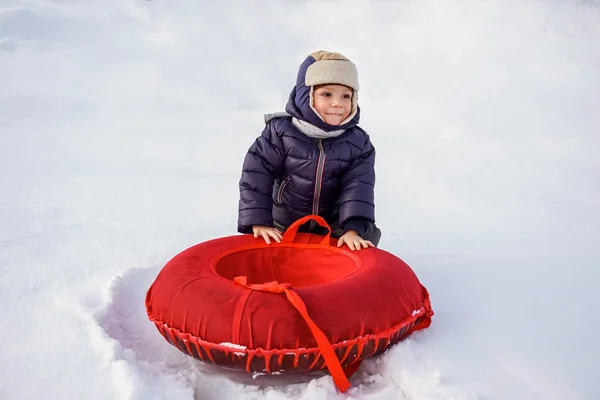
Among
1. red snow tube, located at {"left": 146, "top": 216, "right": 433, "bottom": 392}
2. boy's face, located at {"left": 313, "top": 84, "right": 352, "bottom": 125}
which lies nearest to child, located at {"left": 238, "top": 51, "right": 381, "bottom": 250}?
boy's face, located at {"left": 313, "top": 84, "right": 352, "bottom": 125}

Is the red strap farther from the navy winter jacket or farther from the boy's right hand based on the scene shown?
the navy winter jacket

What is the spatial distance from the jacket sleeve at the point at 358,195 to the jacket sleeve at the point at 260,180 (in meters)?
0.30

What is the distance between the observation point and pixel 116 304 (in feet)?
6.82

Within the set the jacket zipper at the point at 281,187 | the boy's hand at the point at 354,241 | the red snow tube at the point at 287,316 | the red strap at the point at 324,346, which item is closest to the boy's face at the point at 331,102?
the jacket zipper at the point at 281,187

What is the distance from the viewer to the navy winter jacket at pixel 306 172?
7.28 ft

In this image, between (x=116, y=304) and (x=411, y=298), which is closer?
(x=411, y=298)

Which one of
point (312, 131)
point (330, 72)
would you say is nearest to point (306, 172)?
point (312, 131)

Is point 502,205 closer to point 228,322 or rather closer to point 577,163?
point 577,163

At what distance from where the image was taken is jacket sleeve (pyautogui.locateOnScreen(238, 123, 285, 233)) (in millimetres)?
2217

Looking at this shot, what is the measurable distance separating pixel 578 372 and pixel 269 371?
94cm

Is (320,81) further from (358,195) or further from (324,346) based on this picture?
(324,346)

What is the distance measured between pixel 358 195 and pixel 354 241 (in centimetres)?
23

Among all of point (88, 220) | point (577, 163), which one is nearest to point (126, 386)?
point (88, 220)

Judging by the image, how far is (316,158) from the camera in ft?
7.32
